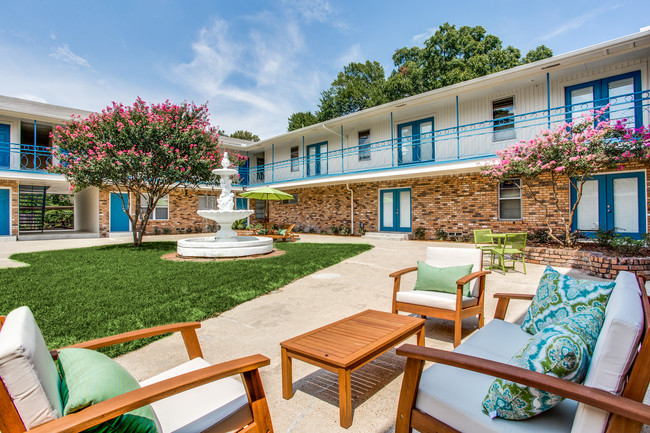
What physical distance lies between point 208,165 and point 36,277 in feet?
20.4

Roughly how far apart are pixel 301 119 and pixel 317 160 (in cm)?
1627

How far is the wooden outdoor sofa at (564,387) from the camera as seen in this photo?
1.29 meters

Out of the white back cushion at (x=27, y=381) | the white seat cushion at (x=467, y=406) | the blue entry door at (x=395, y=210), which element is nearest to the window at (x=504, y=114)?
the blue entry door at (x=395, y=210)

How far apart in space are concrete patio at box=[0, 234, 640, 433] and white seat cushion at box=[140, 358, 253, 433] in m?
0.57

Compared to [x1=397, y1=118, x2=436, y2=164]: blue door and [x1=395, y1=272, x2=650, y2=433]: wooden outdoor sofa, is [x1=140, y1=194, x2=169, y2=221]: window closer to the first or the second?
[x1=397, y1=118, x2=436, y2=164]: blue door

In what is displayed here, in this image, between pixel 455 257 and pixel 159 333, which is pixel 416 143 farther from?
pixel 159 333

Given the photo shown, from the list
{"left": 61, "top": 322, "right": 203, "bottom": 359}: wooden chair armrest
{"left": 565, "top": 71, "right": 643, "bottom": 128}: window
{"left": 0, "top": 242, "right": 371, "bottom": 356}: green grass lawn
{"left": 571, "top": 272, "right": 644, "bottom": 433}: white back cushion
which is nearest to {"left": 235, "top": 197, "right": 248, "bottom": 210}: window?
{"left": 0, "top": 242, "right": 371, "bottom": 356}: green grass lawn

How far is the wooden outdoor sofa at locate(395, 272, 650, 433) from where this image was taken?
1.29 meters

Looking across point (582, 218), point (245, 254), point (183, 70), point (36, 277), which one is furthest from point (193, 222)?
point (582, 218)

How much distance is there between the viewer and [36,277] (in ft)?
21.1

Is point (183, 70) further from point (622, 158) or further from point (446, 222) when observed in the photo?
point (622, 158)

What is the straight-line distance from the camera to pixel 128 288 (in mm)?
5594

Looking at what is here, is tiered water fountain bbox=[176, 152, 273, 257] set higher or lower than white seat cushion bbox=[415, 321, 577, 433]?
higher

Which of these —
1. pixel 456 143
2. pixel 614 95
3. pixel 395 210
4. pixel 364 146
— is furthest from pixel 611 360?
pixel 364 146
